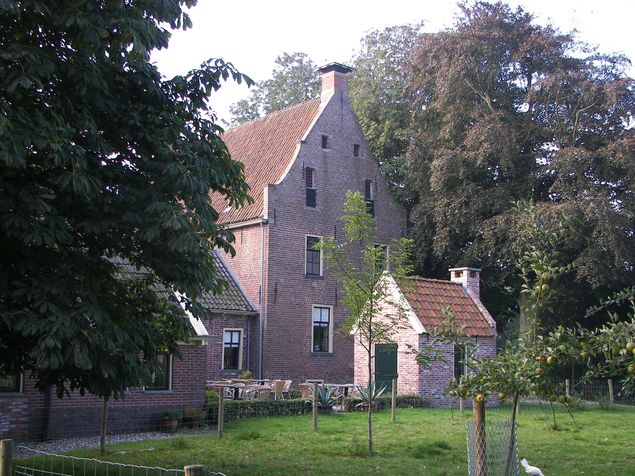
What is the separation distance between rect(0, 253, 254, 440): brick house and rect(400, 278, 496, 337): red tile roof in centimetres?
770

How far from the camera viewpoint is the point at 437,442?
1419 cm

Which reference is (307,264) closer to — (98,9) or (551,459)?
(551,459)

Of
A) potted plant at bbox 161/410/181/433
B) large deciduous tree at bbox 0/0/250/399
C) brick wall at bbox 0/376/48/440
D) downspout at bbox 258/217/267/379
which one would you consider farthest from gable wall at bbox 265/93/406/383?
large deciduous tree at bbox 0/0/250/399

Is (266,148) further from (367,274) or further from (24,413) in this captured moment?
(367,274)

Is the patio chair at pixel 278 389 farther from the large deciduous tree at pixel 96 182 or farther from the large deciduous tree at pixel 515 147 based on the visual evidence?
the large deciduous tree at pixel 96 182

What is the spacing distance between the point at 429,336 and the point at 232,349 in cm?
763

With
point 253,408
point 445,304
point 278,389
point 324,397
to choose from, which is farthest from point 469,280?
point 253,408

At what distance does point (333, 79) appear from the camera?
3016cm

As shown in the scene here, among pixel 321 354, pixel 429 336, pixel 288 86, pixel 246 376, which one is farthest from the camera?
pixel 288 86

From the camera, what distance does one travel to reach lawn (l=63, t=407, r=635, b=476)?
38.4 ft

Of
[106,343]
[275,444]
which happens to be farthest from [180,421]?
[106,343]

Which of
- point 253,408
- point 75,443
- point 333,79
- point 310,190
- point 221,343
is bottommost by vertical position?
point 75,443

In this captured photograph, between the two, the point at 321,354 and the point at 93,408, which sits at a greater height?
the point at 321,354

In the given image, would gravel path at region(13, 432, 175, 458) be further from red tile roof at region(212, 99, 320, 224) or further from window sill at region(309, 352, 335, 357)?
red tile roof at region(212, 99, 320, 224)
